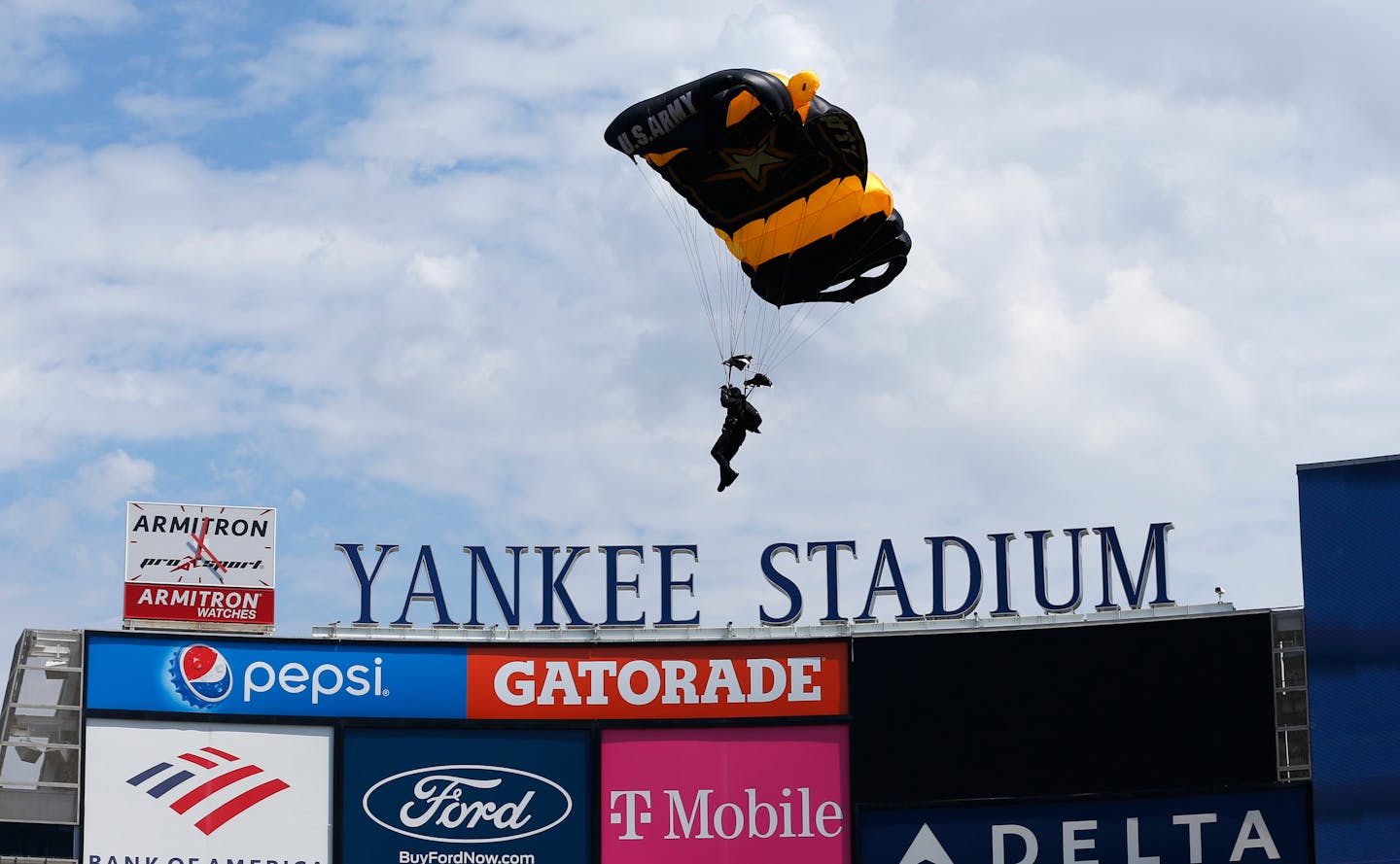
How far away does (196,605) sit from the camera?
163 ft

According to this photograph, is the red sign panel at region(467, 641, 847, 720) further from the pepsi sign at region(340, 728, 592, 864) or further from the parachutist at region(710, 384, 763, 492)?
the parachutist at region(710, 384, 763, 492)

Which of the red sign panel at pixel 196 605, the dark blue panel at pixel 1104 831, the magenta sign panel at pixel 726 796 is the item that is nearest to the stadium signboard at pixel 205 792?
the red sign panel at pixel 196 605

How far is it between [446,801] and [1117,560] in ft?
52.5

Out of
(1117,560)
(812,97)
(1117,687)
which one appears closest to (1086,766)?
(1117,687)

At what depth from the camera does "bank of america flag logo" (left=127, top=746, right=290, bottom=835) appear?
47500 mm

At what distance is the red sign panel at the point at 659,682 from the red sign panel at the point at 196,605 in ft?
17.3

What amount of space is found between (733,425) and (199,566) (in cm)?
1751

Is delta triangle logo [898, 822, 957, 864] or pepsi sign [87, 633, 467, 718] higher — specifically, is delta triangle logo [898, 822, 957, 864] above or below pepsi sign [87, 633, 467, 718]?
below

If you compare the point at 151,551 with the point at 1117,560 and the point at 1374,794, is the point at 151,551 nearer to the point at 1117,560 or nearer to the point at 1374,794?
the point at 1117,560

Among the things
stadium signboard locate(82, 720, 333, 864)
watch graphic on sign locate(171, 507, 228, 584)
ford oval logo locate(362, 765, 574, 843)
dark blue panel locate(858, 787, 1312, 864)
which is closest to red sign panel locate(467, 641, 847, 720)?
ford oval logo locate(362, 765, 574, 843)

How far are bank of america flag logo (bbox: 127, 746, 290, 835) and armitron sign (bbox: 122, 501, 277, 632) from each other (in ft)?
11.0

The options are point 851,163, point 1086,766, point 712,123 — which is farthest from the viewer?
point 1086,766

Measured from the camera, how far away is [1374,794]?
43.1 m

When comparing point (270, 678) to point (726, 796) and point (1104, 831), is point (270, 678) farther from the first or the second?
point (1104, 831)
